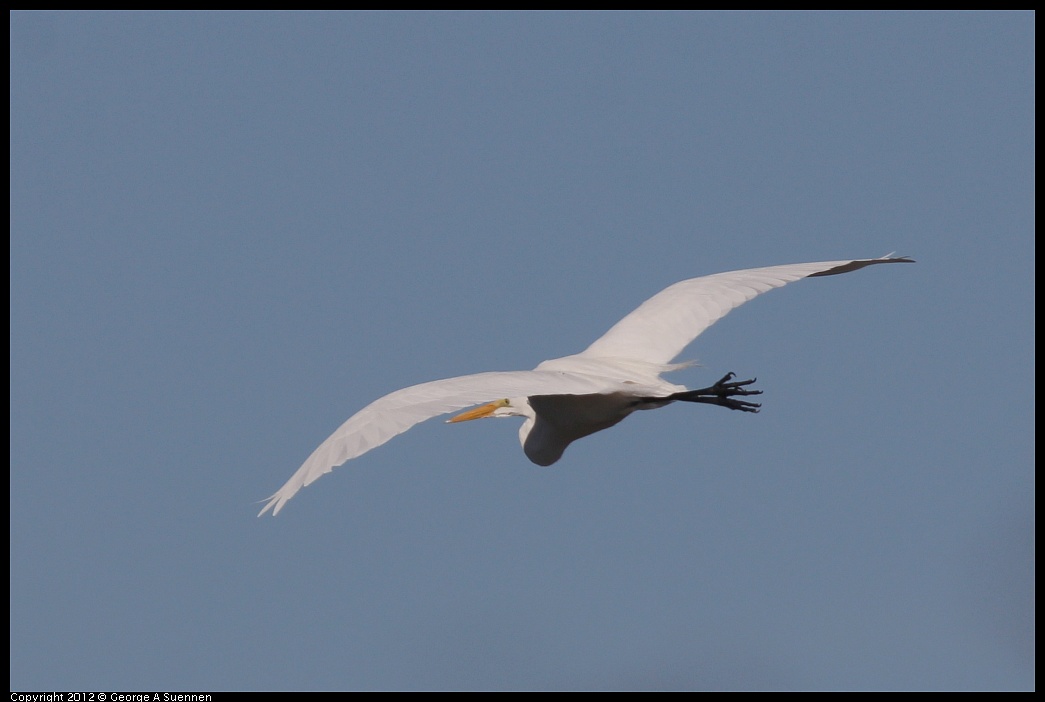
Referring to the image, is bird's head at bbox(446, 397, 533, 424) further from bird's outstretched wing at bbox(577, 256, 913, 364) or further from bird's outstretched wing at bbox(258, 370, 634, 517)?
bird's outstretched wing at bbox(258, 370, 634, 517)

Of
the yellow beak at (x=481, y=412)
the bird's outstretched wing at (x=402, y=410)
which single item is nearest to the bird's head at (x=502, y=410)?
→ the yellow beak at (x=481, y=412)

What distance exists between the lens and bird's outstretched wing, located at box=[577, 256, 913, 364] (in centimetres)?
968

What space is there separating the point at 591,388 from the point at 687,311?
2264 millimetres

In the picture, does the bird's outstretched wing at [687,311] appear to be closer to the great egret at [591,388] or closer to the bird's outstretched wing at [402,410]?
the great egret at [591,388]

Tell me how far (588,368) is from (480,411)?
1570 millimetres

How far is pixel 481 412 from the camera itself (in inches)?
398

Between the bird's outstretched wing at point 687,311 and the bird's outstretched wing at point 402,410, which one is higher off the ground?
the bird's outstretched wing at point 687,311

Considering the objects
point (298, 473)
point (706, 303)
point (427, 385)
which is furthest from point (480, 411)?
point (298, 473)

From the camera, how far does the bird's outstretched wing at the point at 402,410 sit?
21.8ft

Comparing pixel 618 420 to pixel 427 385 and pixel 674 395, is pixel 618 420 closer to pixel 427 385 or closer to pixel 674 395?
pixel 674 395

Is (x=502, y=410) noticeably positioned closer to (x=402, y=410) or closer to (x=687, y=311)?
(x=687, y=311)

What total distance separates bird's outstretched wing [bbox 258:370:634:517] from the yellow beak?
7.34 feet
